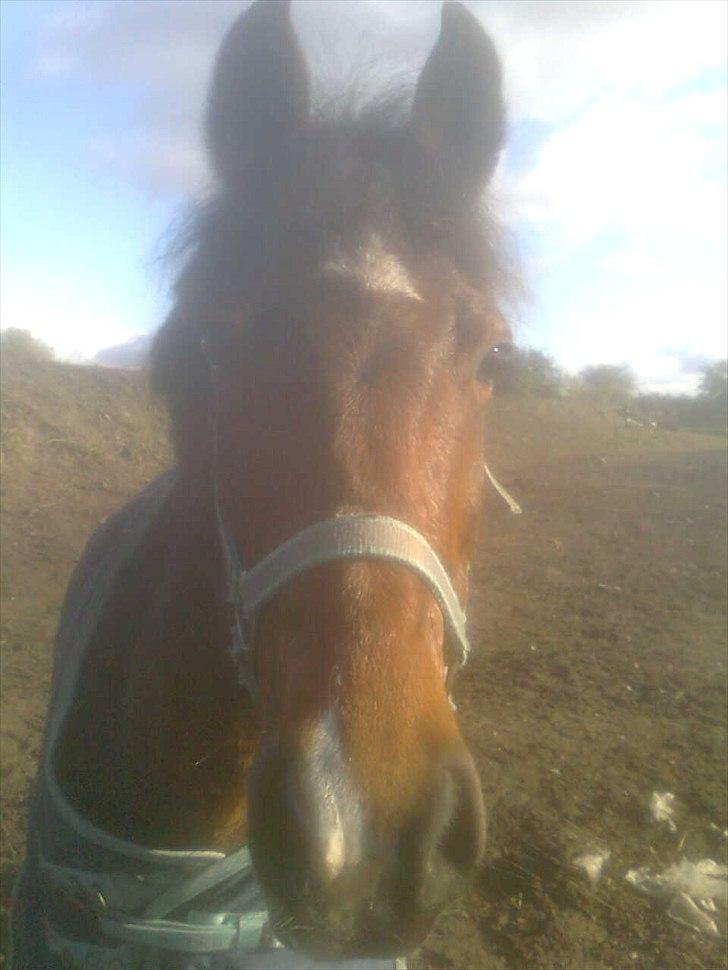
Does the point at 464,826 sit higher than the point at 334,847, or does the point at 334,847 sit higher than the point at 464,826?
the point at 334,847

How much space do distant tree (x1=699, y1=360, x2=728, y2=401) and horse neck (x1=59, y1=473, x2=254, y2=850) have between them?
44150mm

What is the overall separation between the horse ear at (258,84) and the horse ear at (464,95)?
42cm

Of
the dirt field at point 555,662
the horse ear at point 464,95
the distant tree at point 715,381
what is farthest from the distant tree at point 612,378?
the horse ear at point 464,95

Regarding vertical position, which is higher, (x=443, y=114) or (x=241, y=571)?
(x=443, y=114)

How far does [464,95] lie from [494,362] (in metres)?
1.00

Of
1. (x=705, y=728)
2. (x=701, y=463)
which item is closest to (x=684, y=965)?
(x=705, y=728)

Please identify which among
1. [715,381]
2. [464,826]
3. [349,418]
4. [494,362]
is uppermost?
[349,418]

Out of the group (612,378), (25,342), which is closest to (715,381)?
(612,378)

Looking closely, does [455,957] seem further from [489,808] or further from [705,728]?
[705,728]

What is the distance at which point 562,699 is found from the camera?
19.0 feet

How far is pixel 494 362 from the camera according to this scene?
80.8 inches

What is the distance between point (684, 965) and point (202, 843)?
2.66 meters

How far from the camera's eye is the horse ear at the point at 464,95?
7.43 feet

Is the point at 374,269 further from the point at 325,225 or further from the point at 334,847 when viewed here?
the point at 334,847
